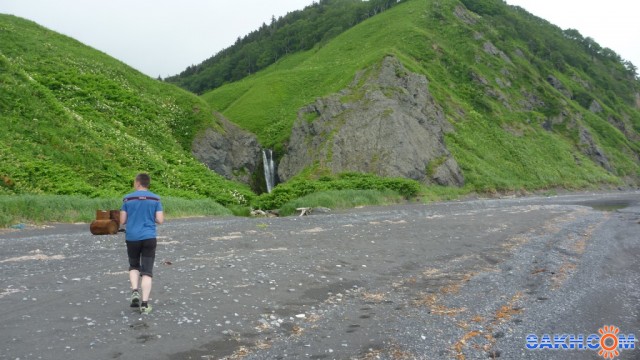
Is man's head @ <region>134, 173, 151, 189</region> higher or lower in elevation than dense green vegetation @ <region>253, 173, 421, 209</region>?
higher

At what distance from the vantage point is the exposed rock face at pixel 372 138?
181 feet

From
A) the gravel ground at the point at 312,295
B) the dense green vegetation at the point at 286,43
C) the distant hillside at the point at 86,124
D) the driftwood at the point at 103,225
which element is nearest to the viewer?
the gravel ground at the point at 312,295

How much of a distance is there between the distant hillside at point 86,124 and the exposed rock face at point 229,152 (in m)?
1.59

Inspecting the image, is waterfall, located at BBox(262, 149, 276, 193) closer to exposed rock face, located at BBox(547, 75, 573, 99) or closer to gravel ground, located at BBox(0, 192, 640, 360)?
gravel ground, located at BBox(0, 192, 640, 360)

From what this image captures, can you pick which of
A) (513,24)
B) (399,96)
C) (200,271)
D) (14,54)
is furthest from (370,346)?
(513,24)

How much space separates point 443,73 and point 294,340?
92356 millimetres

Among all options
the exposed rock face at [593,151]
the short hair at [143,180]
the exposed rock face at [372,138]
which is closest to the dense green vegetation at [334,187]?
the exposed rock face at [372,138]

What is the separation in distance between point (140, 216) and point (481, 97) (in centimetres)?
8892

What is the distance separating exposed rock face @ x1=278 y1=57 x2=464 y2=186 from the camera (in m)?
55.0

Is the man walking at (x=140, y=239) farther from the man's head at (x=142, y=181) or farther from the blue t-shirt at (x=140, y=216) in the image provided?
the man's head at (x=142, y=181)

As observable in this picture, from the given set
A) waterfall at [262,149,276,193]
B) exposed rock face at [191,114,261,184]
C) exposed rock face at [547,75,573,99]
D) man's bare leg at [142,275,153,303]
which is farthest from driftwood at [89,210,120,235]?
exposed rock face at [547,75,573,99]

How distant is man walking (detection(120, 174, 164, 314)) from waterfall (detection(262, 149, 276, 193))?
48.2 metres

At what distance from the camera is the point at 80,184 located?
3131cm

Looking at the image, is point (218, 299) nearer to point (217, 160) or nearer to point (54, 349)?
point (54, 349)
